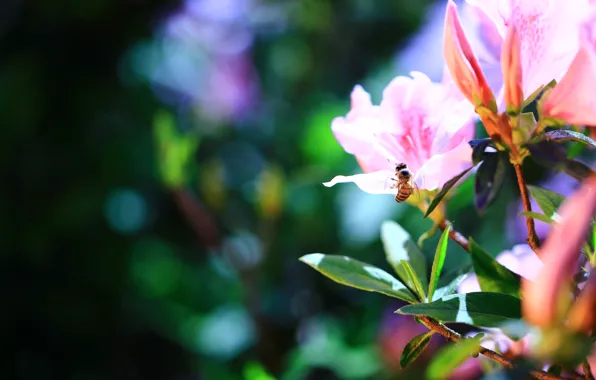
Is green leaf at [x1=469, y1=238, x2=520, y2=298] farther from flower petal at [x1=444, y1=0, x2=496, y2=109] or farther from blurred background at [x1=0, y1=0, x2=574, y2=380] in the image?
blurred background at [x1=0, y1=0, x2=574, y2=380]

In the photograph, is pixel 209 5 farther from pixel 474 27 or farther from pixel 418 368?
pixel 474 27

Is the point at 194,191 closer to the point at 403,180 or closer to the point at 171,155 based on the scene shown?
the point at 171,155

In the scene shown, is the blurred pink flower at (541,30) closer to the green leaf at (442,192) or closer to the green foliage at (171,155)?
the green leaf at (442,192)

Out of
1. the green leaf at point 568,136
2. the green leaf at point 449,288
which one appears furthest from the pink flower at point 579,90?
the green leaf at point 449,288

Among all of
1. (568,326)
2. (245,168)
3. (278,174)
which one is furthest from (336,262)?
(245,168)

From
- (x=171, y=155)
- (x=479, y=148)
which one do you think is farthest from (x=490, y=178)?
(x=171, y=155)

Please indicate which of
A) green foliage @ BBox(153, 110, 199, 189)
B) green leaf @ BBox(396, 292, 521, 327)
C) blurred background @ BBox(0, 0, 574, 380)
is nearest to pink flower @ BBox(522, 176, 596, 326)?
green leaf @ BBox(396, 292, 521, 327)
